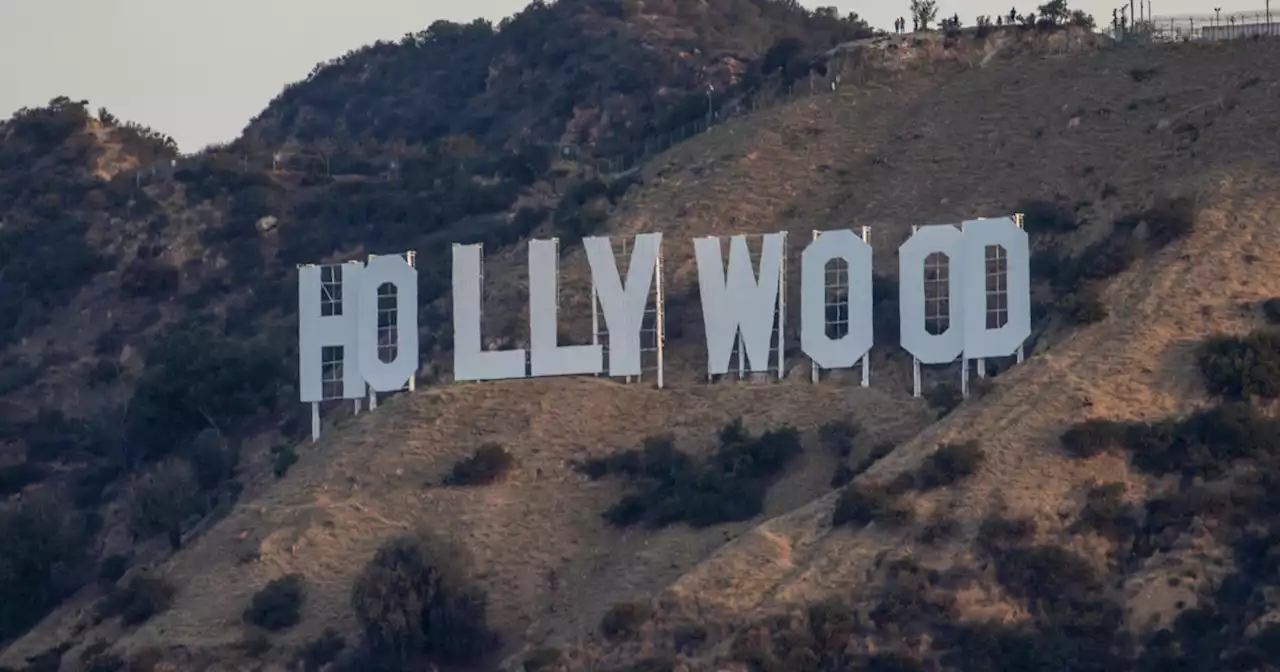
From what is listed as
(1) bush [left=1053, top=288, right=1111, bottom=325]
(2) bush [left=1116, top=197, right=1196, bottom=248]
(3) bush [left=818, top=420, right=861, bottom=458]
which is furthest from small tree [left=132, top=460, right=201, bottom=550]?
(2) bush [left=1116, top=197, right=1196, bottom=248]

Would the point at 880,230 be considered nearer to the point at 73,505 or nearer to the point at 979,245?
the point at 979,245

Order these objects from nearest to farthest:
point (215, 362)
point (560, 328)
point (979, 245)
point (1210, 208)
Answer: point (979, 245)
point (1210, 208)
point (560, 328)
point (215, 362)

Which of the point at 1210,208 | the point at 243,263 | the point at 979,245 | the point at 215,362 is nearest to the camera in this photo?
the point at 979,245

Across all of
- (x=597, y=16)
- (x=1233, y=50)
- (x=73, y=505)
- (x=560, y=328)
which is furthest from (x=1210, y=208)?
(x=597, y=16)

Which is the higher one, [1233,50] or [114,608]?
[1233,50]

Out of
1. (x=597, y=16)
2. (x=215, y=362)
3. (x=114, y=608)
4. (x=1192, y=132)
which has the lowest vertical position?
(x=114, y=608)

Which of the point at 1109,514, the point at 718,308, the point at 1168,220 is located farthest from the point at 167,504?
the point at 1168,220

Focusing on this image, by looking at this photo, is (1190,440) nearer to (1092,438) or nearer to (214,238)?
(1092,438)
